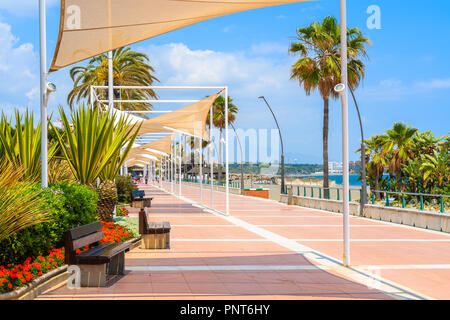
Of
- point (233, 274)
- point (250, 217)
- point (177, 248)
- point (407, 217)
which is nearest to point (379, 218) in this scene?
point (407, 217)

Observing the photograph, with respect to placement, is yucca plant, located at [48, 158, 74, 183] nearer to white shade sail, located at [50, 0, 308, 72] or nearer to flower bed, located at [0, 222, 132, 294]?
white shade sail, located at [50, 0, 308, 72]

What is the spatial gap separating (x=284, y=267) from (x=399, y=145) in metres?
33.8

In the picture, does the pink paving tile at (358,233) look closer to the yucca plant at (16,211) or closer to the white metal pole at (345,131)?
the white metal pole at (345,131)

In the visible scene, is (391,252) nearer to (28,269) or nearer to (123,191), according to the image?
(28,269)

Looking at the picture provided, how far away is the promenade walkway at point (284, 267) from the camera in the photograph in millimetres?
6508

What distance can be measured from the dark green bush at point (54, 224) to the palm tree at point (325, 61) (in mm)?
19907

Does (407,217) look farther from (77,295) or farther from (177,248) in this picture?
(77,295)

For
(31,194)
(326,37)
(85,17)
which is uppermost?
(326,37)

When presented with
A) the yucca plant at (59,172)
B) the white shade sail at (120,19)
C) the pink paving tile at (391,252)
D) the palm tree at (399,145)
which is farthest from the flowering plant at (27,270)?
the palm tree at (399,145)

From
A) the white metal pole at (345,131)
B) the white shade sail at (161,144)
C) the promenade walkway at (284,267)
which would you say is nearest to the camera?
the promenade walkway at (284,267)

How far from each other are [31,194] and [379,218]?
13.4 metres

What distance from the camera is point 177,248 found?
1062cm

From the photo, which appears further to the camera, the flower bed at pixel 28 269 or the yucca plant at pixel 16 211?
the yucca plant at pixel 16 211

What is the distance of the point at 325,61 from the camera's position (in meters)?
27.3
